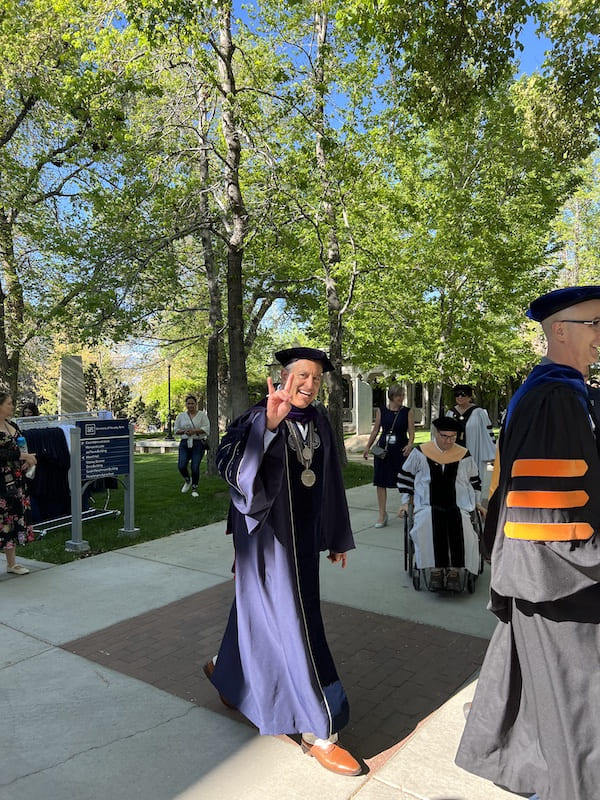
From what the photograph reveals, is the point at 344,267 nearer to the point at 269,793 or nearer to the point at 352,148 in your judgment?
the point at 352,148

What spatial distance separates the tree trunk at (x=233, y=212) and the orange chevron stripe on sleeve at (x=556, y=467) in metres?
7.86

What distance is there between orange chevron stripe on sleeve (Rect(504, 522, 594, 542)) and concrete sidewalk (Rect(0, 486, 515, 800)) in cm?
138

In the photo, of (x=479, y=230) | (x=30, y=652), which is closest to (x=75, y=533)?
(x=30, y=652)

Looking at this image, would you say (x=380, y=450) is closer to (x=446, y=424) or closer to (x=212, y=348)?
(x=446, y=424)

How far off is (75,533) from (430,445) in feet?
13.7

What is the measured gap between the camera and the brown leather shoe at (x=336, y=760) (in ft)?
9.47

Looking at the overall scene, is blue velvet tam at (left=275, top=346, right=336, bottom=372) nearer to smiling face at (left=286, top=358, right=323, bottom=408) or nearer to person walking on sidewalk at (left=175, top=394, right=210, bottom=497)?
smiling face at (left=286, top=358, right=323, bottom=408)

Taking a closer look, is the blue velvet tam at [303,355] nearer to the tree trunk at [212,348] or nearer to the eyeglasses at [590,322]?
the eyeglasses at [590,322]

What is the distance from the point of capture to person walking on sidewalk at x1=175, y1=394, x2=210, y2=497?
36.0 feet

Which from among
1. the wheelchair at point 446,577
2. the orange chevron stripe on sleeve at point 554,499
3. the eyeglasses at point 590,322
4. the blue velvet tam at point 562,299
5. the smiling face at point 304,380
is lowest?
the wheelchair at point 446,577

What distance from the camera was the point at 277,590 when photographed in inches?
119

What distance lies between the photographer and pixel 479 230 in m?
14.2

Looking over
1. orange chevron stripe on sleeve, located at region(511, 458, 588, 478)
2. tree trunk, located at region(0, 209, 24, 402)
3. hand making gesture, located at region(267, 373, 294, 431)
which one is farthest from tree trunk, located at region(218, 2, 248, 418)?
tree trunk, located at region(0, 209, 24, 402)

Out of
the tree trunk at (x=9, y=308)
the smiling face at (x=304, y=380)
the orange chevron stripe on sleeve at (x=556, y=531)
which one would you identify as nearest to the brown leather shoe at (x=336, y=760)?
the orange chevron stripe on sleeve at (x=556, y=531)
